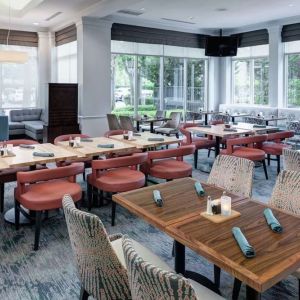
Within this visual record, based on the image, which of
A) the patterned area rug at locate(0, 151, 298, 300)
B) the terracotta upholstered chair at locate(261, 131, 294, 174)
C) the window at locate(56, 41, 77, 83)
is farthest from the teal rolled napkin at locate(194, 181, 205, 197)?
the window at locate(56, 41, 77, 83)

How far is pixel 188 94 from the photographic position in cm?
1090

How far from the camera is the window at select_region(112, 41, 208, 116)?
9516 millimetres

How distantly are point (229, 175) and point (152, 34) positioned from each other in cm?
737

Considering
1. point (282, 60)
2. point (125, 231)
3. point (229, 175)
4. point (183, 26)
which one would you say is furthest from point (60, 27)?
point (229, 175)

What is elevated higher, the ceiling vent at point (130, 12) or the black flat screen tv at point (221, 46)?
the ceiling vent at point (130, 12)

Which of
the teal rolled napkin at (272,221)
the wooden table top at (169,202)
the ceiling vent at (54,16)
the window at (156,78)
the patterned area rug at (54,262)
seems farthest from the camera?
the window at (156,78)

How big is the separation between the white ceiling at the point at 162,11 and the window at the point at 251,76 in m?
0.99

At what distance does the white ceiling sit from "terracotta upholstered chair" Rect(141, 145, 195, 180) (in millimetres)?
3149

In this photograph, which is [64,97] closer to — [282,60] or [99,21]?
[99,21]

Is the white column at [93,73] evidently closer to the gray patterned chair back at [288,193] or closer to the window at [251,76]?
the window at [251,76]

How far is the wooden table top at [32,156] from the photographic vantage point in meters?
3.56

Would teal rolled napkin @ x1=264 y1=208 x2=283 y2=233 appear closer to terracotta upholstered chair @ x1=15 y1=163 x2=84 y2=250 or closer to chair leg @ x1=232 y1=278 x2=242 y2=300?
chair leg @ x1=232 y1=278 x2=242 y2=300

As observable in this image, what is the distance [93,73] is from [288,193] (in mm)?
6358

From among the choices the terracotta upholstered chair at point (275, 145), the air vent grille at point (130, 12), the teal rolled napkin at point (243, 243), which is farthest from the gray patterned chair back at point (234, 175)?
the air vent grille at point (130, 12)
